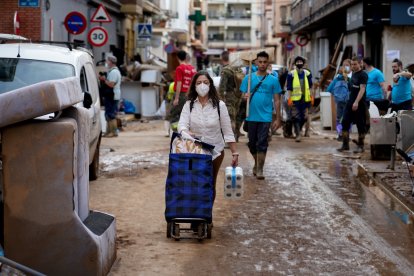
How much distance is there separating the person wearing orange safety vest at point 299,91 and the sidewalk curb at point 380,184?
167 inches

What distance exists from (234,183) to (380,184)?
186 inches

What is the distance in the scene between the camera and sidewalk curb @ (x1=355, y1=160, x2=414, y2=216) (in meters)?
10.8

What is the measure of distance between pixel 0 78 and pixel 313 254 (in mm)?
4705

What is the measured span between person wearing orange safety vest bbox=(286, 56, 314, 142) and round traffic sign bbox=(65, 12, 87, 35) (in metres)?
5.15

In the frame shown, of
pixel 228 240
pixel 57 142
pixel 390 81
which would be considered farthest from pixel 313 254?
pixel 390 81

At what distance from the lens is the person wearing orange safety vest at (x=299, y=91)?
1939 centimetres

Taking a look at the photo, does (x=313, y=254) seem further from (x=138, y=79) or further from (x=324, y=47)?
(x=324, y=47)

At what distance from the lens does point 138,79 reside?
29906 millimetres

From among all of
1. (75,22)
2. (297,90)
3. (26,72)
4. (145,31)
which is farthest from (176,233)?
(145,31)

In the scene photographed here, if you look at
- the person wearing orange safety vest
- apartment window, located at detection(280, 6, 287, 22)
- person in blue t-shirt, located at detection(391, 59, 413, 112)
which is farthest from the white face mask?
apartment window, located at detection(280, 6, 287, 22)

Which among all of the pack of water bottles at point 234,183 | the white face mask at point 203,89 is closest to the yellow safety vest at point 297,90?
the white face mask at point 203,89

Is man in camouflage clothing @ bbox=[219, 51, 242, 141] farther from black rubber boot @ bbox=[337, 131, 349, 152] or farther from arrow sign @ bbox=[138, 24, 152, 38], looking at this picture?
arrow sign @ bbox=[138, 24, 152, 38]

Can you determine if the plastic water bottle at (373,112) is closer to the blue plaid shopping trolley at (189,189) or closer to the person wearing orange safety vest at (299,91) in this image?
the person wearing orange safety vest at (299,91)

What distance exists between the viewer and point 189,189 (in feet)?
26.8
